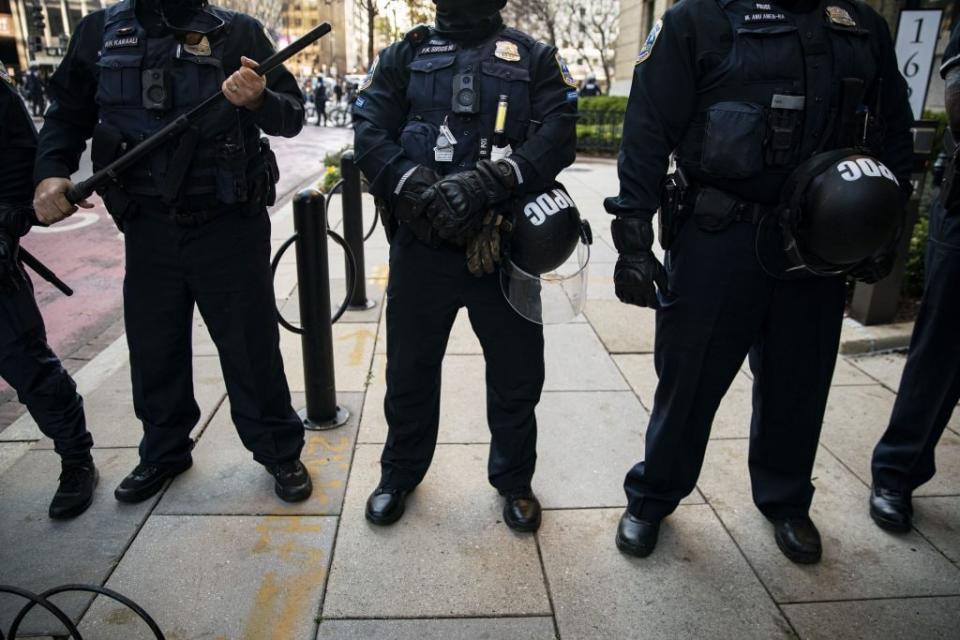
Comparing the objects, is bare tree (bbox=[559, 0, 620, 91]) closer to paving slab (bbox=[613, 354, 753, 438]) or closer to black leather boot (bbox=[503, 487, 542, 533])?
paving slab (bbox=[613, 354, 753, 438])

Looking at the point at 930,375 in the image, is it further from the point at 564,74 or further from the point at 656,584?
the point at 564,74

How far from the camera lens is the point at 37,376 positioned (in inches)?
114

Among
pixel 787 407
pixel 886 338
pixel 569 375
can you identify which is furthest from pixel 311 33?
pixel 886 338

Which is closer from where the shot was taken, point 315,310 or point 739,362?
point 739,362

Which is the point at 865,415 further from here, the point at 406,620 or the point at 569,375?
the point at 406,620

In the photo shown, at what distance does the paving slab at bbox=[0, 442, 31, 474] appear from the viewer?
3.40m

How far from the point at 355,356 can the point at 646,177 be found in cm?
277

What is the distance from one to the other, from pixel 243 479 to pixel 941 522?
3.01 meters

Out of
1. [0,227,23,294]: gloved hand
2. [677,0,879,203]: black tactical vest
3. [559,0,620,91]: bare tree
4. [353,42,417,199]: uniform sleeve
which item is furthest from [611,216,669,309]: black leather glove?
[559,0,620,91]: bare tree

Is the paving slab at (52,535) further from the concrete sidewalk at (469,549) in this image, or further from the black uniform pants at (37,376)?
the black uniform pants at (37,376)

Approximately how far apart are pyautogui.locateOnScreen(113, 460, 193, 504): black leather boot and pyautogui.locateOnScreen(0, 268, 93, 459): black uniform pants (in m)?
0.24

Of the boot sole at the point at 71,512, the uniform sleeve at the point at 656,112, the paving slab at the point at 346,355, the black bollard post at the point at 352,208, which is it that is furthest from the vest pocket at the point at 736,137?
the black bollard post at the point at 352,208

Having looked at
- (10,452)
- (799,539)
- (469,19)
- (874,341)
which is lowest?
(10,452)

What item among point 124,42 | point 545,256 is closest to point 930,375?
point 545,256
